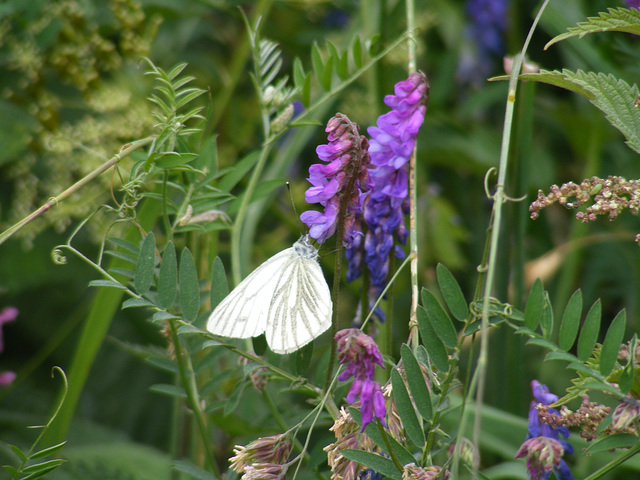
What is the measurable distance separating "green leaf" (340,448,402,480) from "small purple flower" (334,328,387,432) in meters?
0.03

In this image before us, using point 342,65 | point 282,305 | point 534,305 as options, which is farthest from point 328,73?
point 534,305

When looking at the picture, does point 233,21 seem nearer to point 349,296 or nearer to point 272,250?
point 272,250

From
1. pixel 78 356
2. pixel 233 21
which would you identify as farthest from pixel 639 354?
pixel 233 21

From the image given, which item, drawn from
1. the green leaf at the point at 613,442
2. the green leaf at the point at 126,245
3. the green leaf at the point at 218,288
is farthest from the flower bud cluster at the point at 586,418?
the green leaf at the point at 126,245

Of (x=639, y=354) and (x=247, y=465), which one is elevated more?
(x=639, y=354)

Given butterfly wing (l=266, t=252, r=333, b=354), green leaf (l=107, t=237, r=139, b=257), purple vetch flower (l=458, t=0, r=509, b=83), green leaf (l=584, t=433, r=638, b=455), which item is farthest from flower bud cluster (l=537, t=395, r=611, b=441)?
purple vetch flower (l=458, t=0, r=509, b=83)

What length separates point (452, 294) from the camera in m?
0.63

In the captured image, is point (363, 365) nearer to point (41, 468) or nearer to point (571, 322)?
point (571, 322)

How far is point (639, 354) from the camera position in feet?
1.90

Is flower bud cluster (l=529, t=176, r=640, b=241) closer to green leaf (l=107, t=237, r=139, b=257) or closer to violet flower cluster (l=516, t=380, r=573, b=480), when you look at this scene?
violet flower cluster (l=516, t=380, r=573, b=480)

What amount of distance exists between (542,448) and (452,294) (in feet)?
0.56

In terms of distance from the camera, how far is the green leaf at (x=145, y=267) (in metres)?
0.66

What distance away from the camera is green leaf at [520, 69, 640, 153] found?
2.00 feet

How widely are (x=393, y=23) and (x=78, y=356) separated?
900 mm
